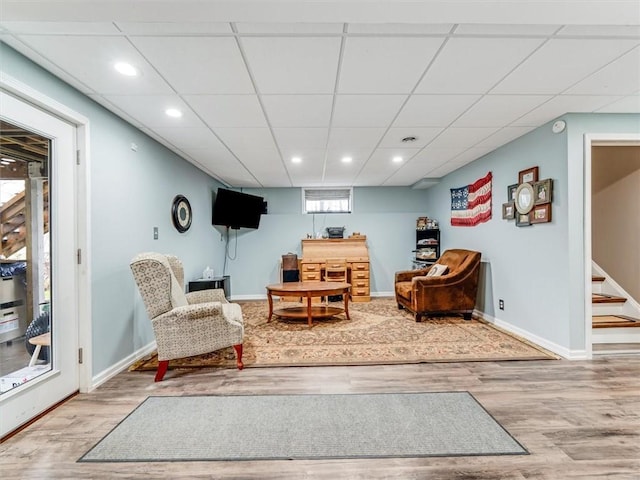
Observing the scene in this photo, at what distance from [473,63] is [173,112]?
7.92 ft

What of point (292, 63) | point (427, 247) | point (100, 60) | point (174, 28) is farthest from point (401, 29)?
point (427, 247)

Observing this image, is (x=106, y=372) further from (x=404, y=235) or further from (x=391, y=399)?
(x=404, y=235)

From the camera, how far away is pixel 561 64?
2.07m

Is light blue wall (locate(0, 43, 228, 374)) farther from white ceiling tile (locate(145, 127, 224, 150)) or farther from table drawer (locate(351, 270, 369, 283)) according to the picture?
table drawer (locate(351, 270, 369, 283))

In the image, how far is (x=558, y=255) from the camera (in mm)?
3000

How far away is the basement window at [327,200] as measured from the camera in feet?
21.3

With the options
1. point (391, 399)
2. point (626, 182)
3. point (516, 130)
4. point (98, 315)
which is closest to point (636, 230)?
point (626, 182)

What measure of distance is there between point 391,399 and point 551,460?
92 centimetres

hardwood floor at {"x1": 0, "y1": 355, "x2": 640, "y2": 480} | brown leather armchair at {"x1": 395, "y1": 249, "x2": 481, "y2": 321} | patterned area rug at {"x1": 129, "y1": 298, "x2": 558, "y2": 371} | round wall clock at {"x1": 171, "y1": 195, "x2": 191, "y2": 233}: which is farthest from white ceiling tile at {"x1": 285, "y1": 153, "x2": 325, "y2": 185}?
hardwood floor at {"x1": 0, "y1": 355, "x2": 640, "y2": 480}

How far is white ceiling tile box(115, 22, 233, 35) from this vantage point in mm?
1664

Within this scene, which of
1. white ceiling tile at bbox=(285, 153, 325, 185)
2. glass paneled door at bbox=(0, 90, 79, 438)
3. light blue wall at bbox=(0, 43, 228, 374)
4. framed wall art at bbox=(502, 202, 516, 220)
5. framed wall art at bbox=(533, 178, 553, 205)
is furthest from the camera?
white ceiling tile at bbox=(285, 153, 325, 185)

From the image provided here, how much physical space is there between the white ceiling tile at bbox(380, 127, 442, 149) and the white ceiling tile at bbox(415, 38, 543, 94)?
824mm

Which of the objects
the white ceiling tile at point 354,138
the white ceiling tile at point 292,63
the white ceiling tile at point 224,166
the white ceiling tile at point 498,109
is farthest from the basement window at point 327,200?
the white ceiling tile at point 292,63

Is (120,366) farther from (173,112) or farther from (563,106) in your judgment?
(563,106)
